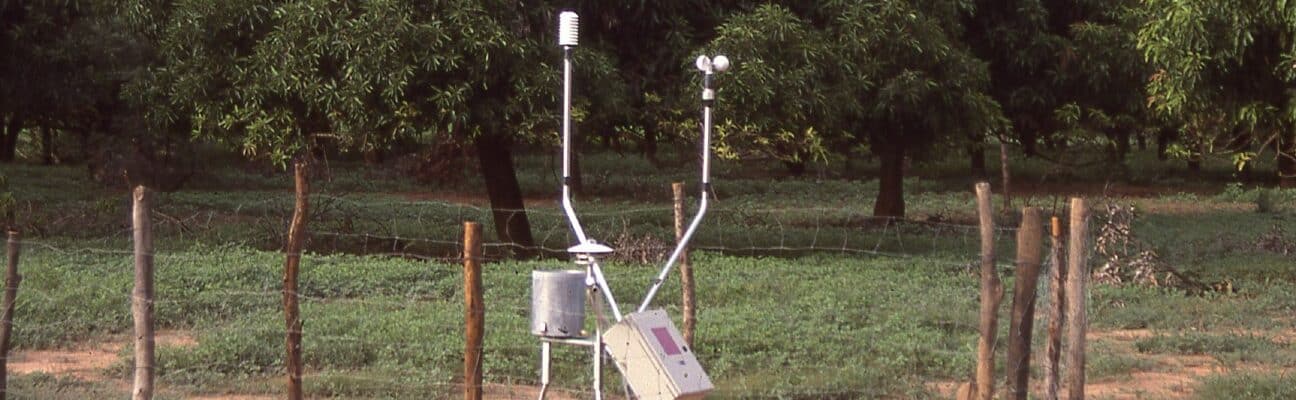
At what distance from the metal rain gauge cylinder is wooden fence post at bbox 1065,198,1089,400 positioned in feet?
5.99

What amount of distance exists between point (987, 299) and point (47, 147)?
104 feet

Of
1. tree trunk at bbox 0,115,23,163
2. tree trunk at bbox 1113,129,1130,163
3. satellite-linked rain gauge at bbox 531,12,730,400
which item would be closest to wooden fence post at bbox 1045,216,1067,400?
satellite-linked rain gauge at bbox 531,12,730,400

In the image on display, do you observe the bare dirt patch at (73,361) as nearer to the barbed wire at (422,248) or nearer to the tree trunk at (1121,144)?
the barbed wire at (422,248)

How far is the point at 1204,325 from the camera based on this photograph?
10.4 m

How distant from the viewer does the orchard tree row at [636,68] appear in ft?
39.7

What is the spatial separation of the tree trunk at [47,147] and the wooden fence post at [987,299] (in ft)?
97.5

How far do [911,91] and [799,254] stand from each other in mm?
1821

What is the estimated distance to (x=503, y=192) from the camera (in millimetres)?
15008

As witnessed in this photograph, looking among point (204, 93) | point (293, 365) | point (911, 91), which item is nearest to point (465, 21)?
point (204, 93)

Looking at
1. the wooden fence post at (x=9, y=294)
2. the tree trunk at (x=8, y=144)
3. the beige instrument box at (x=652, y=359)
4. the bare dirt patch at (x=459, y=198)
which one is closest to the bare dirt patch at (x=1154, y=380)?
the beige instrument box at (x=652, y=359)

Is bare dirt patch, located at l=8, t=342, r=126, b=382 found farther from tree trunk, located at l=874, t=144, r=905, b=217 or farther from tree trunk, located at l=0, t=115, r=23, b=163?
tree trunk, located at l=0, t=115, r=23, b=163

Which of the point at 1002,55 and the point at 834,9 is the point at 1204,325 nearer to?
the point at 834,9

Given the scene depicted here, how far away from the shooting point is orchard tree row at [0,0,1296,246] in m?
12.1

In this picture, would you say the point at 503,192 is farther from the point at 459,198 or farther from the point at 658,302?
the point at 459,198
